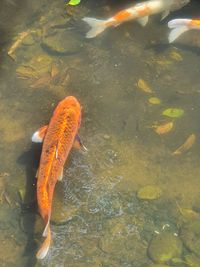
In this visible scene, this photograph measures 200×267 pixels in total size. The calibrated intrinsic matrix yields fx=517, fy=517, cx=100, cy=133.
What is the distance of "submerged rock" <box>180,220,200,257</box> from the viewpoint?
4902 mm

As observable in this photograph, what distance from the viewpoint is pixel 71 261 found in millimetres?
4832

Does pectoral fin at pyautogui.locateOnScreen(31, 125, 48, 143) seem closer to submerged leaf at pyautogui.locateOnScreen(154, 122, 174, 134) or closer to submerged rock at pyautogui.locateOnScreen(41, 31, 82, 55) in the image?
submerged leaf at pyautogui.locateOnScreen(154, 122, 174, 134)

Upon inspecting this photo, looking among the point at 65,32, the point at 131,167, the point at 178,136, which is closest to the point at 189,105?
the point at 178,136

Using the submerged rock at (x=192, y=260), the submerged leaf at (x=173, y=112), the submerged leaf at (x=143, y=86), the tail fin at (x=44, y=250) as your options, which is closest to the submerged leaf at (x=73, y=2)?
the submerged leaf at (x=143, y=86)

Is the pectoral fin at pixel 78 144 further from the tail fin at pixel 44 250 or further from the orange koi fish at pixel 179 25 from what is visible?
the orange koi fish at pixel 179 25

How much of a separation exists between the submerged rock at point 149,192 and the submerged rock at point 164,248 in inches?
16.7

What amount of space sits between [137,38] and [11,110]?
6.70 ft

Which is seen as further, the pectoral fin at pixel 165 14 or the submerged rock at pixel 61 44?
the pectoral fin at pixel 165 14

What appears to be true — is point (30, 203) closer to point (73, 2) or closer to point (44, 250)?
point (44, 250)

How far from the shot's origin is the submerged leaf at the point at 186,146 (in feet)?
18.6

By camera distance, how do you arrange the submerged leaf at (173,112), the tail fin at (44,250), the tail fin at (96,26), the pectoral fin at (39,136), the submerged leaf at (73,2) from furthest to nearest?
the submerged leaf at (73,2) → the tail fin at (96,26) → the submerged leaf at (173,112) → the pectoral fin at (39,136) → the tail fin at (44,250)

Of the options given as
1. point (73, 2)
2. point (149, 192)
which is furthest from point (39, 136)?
point (73, 2)

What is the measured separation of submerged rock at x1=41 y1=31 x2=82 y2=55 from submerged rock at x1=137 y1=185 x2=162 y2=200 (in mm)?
2316

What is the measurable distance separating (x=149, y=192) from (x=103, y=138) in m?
0.89
